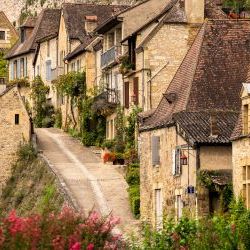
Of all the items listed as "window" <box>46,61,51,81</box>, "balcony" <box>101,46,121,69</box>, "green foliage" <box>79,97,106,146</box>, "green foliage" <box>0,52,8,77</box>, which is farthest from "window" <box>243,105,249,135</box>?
"green foliage" <box>0,52,8,77</box>

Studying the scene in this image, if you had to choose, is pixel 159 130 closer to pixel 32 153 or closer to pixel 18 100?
pixel 32 153

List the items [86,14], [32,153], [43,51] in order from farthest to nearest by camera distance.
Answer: [43,51]
[86,14]
[32,153]

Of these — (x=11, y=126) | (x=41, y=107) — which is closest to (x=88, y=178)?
(x=11, y=126)

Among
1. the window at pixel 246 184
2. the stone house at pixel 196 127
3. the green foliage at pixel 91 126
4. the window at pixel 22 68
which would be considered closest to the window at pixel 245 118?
the window at pixel 246 184

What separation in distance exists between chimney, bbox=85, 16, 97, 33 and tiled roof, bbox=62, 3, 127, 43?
393 mm

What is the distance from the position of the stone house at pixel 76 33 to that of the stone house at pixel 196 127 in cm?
2726

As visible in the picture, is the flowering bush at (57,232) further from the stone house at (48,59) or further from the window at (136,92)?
the stone house at (48,59)

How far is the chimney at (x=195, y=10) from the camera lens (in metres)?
58.5

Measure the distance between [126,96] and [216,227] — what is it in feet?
116

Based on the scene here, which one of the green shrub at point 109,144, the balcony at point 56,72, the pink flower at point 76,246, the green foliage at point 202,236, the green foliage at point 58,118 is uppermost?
the balcony at point 56,72

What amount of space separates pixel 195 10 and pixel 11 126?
17.8 m

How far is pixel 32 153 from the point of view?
69.8 metres

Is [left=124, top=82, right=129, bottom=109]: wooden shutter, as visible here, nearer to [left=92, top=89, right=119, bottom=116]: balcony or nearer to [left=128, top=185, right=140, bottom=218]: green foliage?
[left=92, top=89, right=119, bottom=116]: balcony

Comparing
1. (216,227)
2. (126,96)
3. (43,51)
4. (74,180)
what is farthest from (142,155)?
(43,51)
